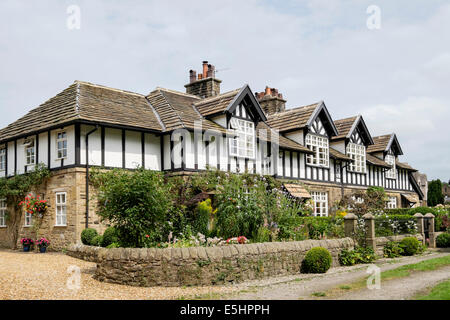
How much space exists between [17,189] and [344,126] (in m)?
18.5

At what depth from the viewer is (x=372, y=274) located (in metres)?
11.0

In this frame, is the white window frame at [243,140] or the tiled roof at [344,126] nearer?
the white window frame at [243,140]

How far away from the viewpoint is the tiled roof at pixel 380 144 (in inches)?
1205

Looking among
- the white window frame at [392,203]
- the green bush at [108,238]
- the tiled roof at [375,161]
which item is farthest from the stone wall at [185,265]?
the white window frame at [392,203]

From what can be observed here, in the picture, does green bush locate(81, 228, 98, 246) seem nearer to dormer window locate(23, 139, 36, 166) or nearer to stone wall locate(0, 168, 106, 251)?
stone wall locate(0, 168, 106, 251)

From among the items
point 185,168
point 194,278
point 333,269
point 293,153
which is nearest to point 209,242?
point 194,278

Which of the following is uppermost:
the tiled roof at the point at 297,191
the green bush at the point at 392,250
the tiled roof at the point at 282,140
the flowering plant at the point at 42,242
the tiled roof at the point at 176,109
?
the tiled roof at the point at 176,109

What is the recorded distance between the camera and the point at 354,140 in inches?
1083

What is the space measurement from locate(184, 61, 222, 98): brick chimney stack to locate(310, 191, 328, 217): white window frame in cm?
756

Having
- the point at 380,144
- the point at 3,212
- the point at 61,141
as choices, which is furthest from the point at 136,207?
the point at 380,144

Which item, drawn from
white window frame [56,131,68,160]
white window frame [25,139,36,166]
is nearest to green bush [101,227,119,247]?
white window frame [56,131,68,160]

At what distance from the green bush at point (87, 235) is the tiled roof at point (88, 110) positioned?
398 centimetres

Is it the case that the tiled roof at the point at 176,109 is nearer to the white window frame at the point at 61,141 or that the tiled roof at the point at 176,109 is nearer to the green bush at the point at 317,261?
the white window frame at the point at 61,141
